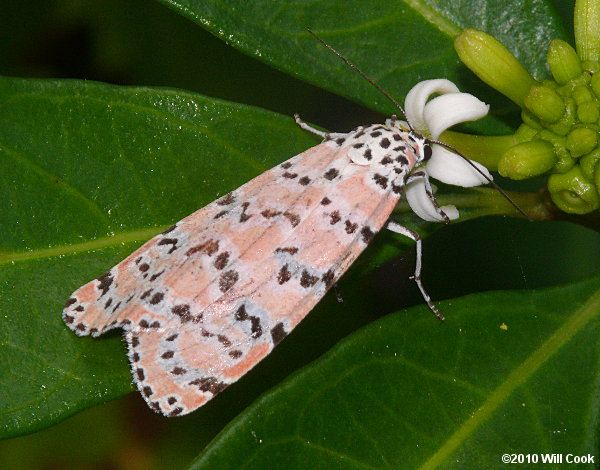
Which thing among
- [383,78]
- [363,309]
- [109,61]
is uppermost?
[383,78]

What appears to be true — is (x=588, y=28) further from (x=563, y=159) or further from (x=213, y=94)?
(x=213, y=94)

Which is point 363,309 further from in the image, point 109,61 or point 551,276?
point 109,61

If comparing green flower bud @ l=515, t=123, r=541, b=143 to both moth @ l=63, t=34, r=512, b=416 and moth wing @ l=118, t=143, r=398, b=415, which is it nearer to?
moth @ l=63, t=34, r=512, b=416

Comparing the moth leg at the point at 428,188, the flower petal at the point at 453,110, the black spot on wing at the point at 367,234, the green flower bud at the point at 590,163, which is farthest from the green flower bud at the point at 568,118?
the black spot on wing at the point at 367,234

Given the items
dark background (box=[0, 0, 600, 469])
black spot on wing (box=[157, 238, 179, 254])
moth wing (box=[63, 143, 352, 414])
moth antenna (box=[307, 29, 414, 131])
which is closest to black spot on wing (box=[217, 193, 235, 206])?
moth wing (box=[63, 143, 352, 414])

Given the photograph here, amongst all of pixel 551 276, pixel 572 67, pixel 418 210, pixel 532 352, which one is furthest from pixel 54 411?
pixel 551 276

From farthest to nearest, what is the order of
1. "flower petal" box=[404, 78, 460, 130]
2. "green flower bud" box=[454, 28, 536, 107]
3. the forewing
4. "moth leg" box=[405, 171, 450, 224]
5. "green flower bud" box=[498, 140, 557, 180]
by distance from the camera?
the forewing, "moth leg" box=[405, 171, 450, 224], "flower petal" box=[404, 78, 460, 130], "green flower bud" box=[454, 28, 536, 107], "green flower bud" box=[498, 140, 557, 180]
